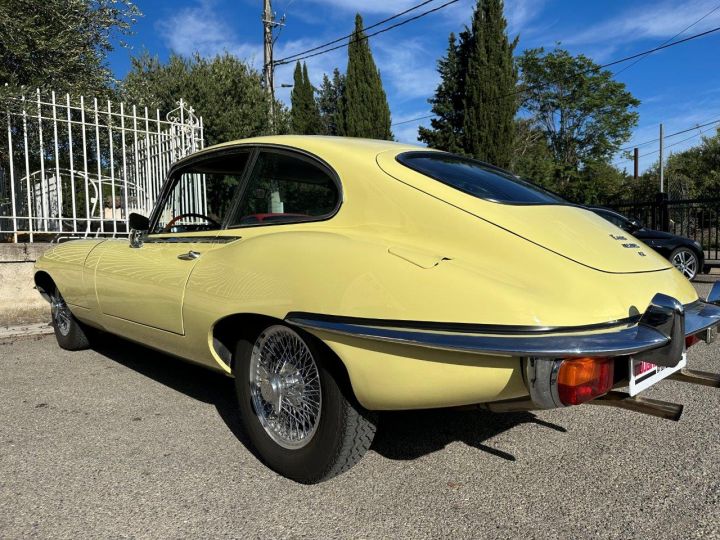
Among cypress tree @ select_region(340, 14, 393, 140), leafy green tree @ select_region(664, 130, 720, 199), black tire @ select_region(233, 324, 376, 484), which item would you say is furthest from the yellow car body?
leafy green tree @ select_region(664, 130, 720, 199)

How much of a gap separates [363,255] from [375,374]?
0.44 meters

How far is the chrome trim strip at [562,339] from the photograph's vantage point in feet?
5.58

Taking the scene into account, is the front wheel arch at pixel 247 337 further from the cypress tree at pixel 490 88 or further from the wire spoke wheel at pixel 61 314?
the cypress tree at pixel 490 88

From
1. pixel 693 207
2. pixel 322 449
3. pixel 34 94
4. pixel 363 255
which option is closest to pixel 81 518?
pixel 322 449

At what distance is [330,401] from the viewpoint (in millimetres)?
2156

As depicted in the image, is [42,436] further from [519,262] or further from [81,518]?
[519,262]

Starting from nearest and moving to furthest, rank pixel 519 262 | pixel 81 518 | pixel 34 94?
pixel 519 262 < pixel 81 518 < pixel 34 94

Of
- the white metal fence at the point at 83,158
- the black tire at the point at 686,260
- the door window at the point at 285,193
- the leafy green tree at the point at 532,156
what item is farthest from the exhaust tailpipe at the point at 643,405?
the leafy green tree at the point at 532,156

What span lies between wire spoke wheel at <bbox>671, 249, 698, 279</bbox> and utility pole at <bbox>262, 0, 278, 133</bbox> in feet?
31.9

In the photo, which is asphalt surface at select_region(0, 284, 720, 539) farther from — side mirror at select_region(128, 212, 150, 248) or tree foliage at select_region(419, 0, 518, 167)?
tree foliage at select_region(419, 0, 518, 167)

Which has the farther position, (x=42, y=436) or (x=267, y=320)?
(x=42, y=436)

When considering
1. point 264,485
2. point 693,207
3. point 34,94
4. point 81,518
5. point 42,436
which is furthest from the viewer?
point 693,207

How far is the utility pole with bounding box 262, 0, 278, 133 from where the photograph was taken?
14.4 metres

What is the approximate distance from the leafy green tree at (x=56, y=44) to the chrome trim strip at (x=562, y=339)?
600 cm
